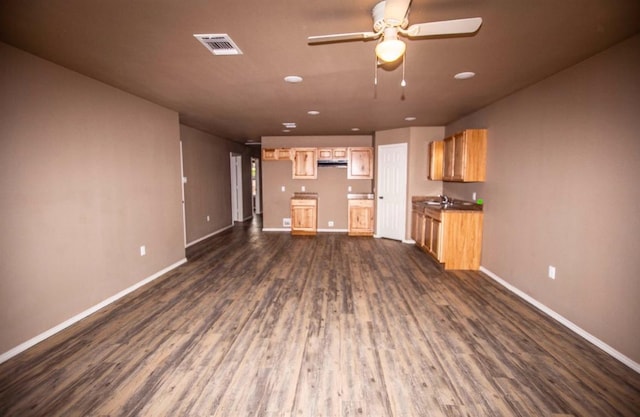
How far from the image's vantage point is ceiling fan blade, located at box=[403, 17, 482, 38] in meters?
1.70

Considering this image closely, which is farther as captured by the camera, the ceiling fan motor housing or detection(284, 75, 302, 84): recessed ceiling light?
detection(284, 75, 302, 84): recessed ceiling light

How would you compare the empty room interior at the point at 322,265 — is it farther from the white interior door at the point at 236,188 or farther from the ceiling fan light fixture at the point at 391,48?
the white interior door at the point at 236,188

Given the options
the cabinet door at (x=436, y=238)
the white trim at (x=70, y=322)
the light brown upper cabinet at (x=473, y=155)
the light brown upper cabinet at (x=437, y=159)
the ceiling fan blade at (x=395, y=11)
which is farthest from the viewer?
the light brown upper cabinet at (x=437, y=159)

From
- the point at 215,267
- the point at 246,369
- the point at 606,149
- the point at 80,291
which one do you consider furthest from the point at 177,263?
the point at 606,149

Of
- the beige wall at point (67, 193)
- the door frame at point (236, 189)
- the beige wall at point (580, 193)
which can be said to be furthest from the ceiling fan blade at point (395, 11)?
the door frame at point (236, 189)

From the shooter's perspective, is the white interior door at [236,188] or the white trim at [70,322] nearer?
the white trim at [70,322]

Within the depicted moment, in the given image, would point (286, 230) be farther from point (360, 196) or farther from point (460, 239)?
point (460, 239)

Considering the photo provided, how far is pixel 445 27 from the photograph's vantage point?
177 centimetres

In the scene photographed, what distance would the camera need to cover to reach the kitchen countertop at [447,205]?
4.57 metres

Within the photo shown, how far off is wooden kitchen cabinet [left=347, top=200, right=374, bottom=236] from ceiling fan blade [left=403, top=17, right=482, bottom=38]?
5.27 m

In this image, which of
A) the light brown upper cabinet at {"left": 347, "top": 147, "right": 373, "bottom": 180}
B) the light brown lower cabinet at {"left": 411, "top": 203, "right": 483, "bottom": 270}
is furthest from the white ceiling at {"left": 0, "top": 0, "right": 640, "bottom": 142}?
the light brown upper cabinet at {"left": 347, "top": 147, "right": 373, "bottom": 180}

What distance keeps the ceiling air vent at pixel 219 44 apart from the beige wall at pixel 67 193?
1.61 m

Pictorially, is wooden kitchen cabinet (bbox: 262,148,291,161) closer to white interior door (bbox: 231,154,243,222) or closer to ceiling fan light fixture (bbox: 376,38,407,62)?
white interior door (bbox: 231,154,243,222)

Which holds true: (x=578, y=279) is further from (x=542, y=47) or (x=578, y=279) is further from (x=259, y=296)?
(x=259, y=296)
